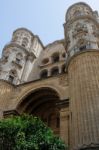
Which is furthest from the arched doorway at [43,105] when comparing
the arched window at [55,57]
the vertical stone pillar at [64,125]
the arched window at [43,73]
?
the arched window at [55,57]

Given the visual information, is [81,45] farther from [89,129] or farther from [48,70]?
[89,129]

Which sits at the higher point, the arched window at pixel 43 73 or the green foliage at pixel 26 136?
the arched window at pixel 43 73

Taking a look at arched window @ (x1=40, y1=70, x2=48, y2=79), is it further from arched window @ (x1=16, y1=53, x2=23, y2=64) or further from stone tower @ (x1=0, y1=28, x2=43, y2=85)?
arched window @ (x1=16, y1=53, x2=23, y2=64)

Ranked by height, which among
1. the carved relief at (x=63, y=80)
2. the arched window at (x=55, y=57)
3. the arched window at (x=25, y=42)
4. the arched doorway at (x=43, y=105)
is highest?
the arched window at (x=25, y=42)

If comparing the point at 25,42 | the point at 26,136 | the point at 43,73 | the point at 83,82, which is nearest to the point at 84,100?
→ the point at 83,82

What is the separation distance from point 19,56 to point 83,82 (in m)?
12.8

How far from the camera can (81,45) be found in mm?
20766

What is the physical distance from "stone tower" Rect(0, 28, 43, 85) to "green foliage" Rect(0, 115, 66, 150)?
36.8ft

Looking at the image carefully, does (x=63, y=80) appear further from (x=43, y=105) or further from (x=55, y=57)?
(x=55, y=57)

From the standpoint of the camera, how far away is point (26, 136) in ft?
39.0

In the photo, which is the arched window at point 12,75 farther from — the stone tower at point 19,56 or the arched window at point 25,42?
the arched window at point 25,42

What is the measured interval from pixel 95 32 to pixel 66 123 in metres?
10.3

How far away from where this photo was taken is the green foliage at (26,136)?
11.1m

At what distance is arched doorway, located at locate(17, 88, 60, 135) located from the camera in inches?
806
